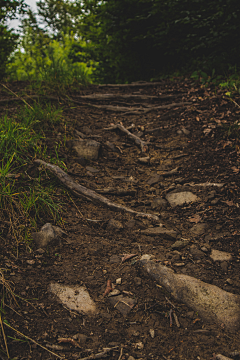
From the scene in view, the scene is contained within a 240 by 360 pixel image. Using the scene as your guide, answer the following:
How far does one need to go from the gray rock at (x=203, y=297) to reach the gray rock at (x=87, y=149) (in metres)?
2.10

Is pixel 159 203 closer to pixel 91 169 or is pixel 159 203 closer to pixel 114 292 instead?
pixel 91 169

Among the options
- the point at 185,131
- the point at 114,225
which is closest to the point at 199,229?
the point at 114,225

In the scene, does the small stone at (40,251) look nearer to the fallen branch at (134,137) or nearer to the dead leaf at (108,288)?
the dead leaf at (108,288)

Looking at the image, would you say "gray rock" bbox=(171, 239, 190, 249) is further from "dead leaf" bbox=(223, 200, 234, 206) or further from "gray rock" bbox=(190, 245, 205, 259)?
"dead leaf" bbox=(223, 200, 234, 206)

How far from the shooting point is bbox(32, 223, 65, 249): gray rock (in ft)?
7.40

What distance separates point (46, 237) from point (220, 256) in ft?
5.01

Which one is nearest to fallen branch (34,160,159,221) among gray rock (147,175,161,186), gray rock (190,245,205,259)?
gray rock (190,245,205,259)

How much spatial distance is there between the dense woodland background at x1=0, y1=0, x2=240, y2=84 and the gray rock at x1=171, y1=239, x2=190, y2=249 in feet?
13.8

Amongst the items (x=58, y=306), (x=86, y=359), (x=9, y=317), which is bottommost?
(x=86, y=359)

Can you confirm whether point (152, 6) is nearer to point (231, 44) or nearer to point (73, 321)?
point (231, 44)

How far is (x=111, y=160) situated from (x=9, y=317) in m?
2.63

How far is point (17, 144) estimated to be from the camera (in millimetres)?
3025

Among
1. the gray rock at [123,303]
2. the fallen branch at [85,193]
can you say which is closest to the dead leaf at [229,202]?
the fallen branch at [85,193]

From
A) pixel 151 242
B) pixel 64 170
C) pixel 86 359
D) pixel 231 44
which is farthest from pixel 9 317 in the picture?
pixel 231 44
